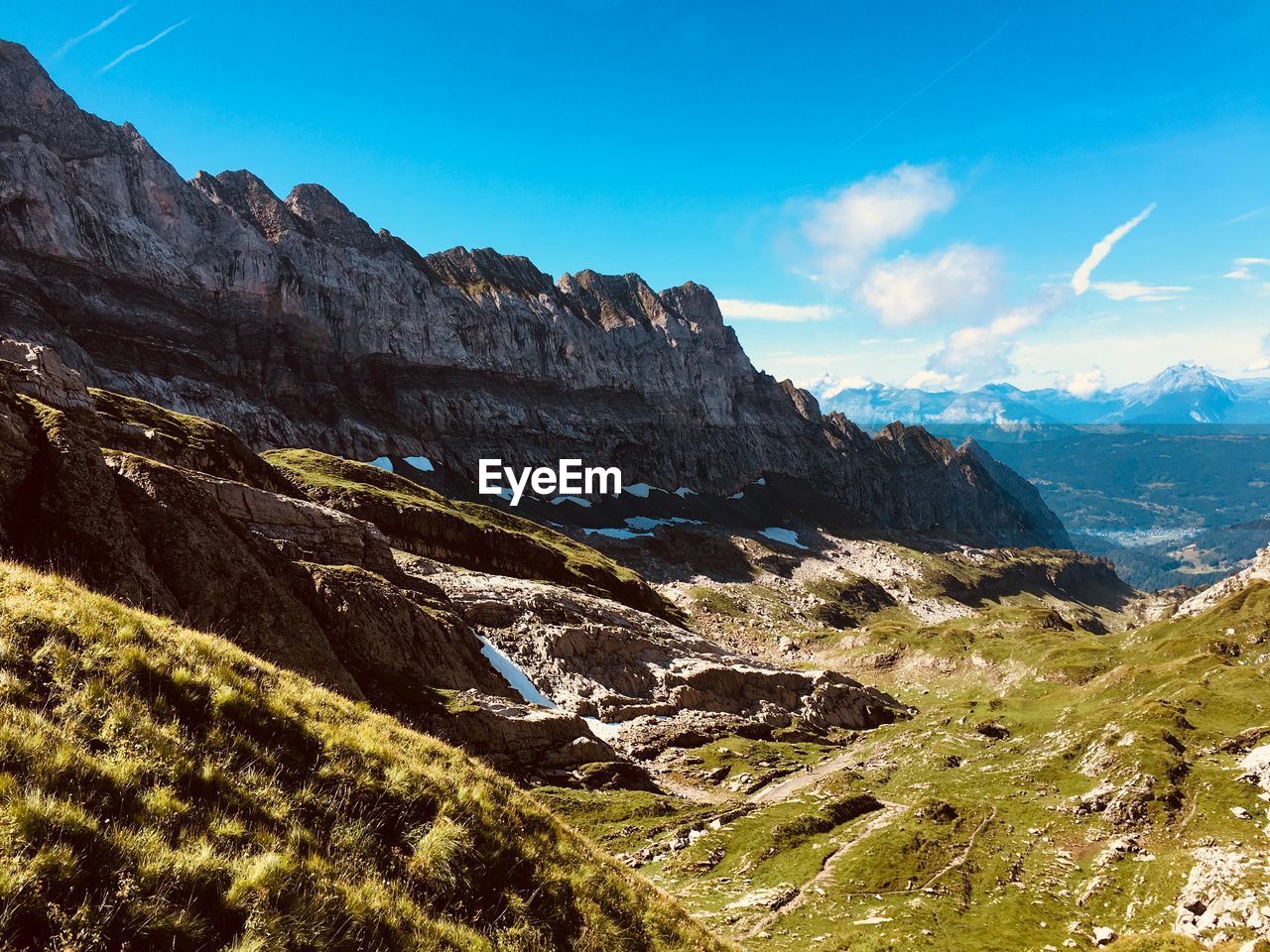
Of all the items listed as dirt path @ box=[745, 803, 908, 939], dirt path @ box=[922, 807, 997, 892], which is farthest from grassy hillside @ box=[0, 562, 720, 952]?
dirt path @ box=[922, 807, 997, 892]

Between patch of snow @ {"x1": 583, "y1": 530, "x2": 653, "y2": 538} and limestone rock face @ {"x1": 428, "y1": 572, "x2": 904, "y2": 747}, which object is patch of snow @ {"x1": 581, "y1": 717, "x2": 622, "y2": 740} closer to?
limestone rock face @ {"x1": 428, "y1": 572, "x2": 904, "y2": 747}

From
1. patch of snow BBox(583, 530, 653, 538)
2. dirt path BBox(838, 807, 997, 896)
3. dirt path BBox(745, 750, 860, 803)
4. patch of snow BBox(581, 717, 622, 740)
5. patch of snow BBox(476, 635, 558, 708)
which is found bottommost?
dirt path BBox(745, 750, 860, 803)

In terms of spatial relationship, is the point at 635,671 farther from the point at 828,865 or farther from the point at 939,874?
the point at 939,874

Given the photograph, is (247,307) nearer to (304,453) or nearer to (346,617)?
(304,453)

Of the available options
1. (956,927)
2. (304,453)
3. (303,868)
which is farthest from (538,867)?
(304,453)

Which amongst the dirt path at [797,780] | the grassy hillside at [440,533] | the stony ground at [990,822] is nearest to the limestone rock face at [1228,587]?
the stony ground at [990,822]

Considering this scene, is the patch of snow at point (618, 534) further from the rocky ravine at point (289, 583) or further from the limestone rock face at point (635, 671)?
the rocky ravine at point (289, 583)
